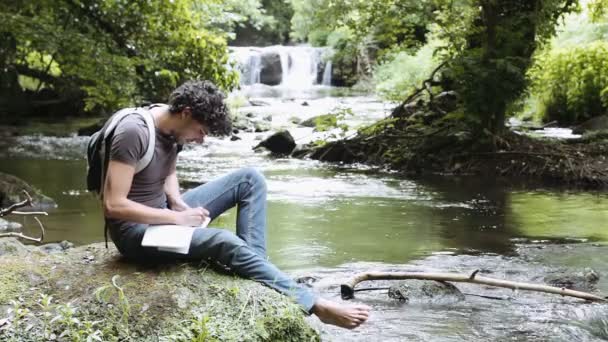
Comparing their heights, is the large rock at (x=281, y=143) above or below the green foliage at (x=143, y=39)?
below

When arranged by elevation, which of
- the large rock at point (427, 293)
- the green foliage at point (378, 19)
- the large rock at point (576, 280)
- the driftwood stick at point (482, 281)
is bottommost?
the large rock at point (427, 293)

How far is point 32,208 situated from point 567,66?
12670 mm

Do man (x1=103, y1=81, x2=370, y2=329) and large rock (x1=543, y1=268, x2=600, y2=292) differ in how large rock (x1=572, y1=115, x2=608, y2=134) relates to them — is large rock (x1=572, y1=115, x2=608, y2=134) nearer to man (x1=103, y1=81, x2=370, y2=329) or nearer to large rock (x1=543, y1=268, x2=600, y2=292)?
large rock (x1=543, y1=268, x2=600, y2=292)

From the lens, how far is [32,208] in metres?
8.56

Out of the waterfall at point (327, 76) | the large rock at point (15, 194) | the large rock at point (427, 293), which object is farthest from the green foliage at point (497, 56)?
the waterfall at point (327, 76)

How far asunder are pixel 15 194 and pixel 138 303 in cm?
585

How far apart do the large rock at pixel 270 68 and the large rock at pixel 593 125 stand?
60.1 ft

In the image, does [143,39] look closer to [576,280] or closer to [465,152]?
[465,152]

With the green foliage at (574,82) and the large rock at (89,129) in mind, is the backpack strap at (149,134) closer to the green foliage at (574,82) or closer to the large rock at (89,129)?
the green foliage at (574,82)

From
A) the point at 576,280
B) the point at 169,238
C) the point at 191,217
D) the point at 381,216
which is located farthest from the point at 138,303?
the point at 381,216

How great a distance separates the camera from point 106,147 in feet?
11.3

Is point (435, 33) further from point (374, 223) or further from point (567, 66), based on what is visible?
point (374, 223)

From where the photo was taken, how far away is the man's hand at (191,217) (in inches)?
143

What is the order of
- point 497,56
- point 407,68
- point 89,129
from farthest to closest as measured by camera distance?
point 407,68 → point 89,129 → point 497,56
